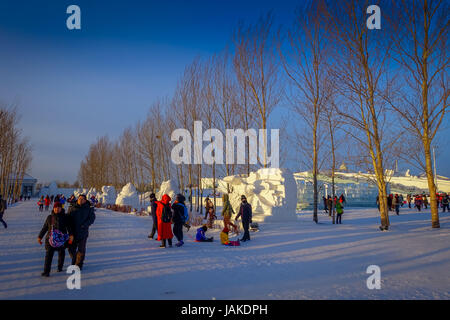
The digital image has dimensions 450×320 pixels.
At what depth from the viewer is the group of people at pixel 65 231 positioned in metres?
5.77

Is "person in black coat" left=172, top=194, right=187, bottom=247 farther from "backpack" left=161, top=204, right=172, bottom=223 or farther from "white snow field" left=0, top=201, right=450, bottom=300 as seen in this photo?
"white snow field" left=0, top=201, right=450, bottom=300

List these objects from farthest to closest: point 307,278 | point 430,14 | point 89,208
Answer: point 430,14 → point 89,208 → point 307,278

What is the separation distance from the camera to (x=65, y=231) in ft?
19.6

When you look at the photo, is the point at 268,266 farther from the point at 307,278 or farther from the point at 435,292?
the point at 435,292

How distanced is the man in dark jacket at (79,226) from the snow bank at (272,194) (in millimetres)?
10637

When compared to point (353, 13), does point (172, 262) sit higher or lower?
Answer: lower

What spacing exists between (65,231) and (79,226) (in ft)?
0.94

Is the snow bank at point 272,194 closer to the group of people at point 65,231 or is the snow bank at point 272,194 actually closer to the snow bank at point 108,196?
the group of people at point 65,231

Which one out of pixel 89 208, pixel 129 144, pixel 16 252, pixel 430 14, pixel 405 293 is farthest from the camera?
pixel 129 144

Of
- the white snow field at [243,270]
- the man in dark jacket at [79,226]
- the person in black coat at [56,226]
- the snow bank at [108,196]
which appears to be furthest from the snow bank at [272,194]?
the snow bank at [108,196]
